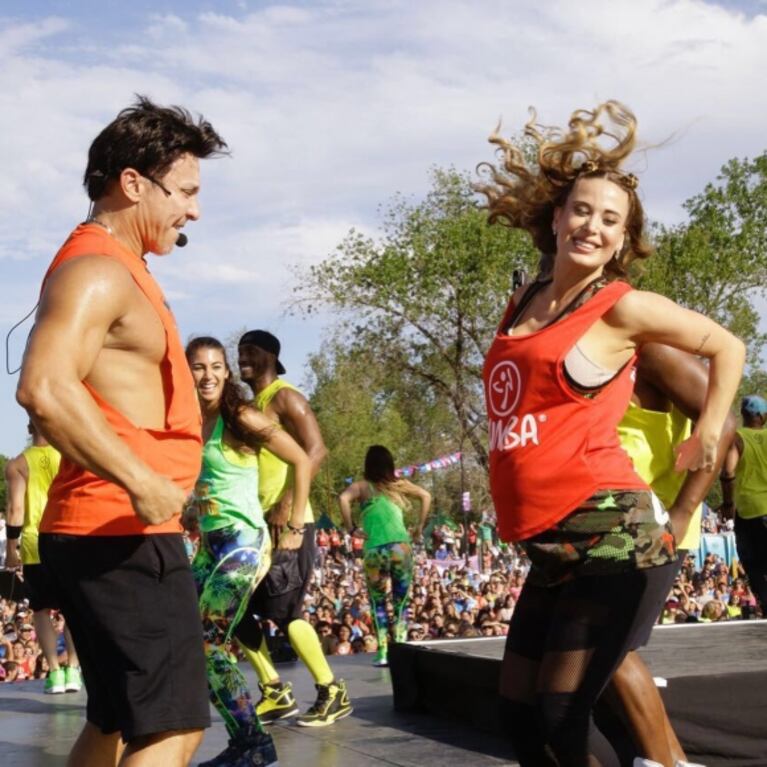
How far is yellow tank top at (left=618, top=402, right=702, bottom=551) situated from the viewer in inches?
150

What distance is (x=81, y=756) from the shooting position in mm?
2928

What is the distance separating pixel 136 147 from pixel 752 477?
634cm

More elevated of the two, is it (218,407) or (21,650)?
(218,407)

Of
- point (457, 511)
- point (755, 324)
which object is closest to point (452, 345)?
point (755, 324)

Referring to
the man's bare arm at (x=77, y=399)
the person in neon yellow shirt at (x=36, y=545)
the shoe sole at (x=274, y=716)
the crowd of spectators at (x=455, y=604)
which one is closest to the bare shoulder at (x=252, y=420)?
the shoe sole at (x=274, y=716)

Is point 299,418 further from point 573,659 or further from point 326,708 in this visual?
point 573,659

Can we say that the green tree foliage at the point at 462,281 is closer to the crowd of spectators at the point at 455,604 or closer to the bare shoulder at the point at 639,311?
the crowd of spectators at the point at 455,604

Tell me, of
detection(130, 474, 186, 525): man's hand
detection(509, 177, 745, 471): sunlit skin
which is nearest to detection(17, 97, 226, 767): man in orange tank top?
detection(130, 474, 186, 525): man's hand

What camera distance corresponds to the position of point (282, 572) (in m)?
5.91

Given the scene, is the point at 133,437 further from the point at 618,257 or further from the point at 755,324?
the point at 755,324

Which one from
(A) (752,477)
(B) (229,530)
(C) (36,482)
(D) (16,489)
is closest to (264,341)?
(B) (229,530)

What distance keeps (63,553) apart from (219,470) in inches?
89.1

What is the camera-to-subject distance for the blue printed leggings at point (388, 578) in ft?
28.5

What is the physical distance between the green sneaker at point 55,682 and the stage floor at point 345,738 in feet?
1.33
